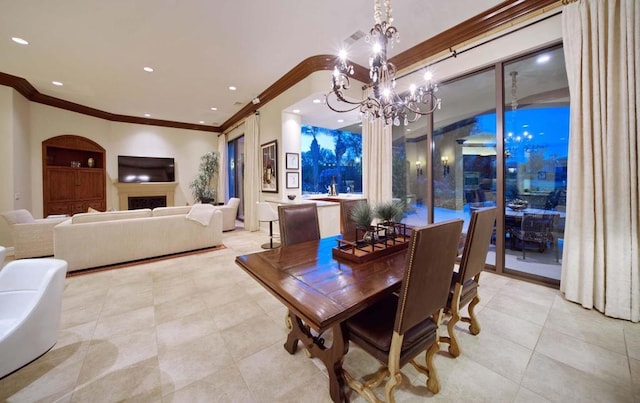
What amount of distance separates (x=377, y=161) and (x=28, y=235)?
18.6 ft

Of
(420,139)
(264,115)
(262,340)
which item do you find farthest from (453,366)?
(264,115)

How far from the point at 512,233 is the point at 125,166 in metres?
8.94

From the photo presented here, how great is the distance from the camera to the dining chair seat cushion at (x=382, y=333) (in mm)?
1218

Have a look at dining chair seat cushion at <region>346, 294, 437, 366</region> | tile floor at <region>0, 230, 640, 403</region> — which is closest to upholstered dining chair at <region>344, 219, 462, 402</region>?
dining chair seat cushion at <region>346, 294, 437, 366</region>

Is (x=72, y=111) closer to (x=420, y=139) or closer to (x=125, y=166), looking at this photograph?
(x=125, y=166)

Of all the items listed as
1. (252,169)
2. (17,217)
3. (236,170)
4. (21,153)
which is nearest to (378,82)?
(252,169)

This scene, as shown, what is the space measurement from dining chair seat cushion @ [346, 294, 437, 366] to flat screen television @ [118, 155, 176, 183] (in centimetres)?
800

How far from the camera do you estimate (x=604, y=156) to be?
2.22 metres

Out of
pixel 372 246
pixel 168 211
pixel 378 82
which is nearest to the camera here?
pixel 372 246

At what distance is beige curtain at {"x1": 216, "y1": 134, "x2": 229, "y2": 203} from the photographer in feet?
25.9

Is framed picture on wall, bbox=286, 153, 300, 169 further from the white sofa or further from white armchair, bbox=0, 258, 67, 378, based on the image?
white armchair, bbox=0, 258, 67, 378

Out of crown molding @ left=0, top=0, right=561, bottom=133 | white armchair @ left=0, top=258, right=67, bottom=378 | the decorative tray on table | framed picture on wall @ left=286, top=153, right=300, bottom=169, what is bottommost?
white armchair @ left=0, top=258, right=67, bottom=378

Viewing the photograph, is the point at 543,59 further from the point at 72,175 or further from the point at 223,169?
the point at 72,175

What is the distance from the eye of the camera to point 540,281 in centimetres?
280
